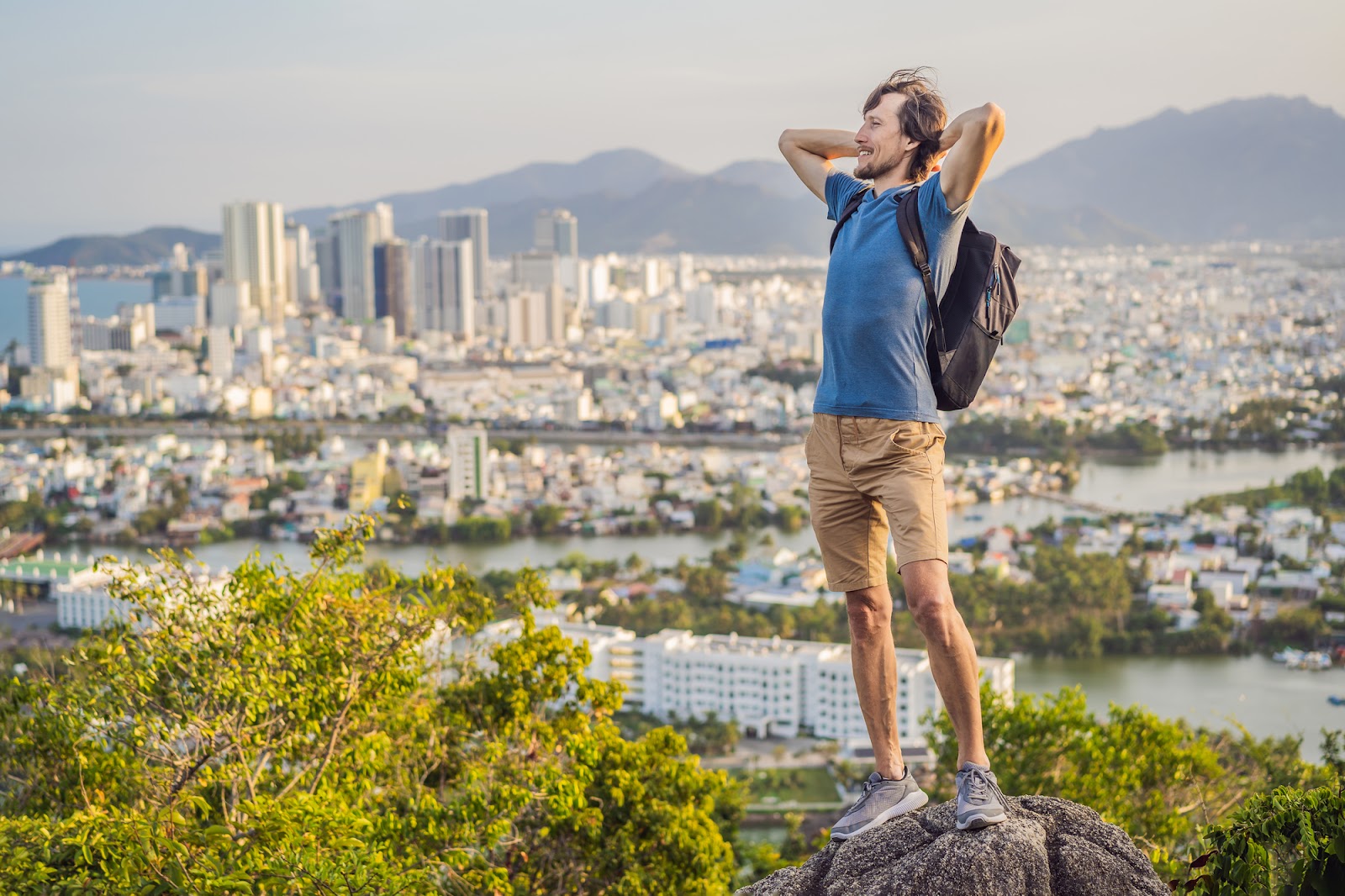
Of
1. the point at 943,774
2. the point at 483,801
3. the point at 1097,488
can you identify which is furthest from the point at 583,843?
the point at 1097,488

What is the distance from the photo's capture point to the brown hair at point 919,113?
1132 millimetres

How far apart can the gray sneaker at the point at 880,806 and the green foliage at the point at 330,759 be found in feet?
1.40

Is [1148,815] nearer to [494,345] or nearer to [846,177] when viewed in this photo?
[846,177]

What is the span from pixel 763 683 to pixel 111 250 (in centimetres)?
4112

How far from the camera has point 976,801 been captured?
1110 millimetres

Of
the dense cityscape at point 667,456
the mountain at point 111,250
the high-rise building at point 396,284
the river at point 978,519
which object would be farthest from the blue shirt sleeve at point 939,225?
the mountain at point 111,250

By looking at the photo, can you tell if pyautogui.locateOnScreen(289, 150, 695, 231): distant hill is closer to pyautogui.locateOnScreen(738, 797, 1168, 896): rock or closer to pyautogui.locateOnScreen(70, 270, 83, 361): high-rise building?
pyautogui.locateOnScreen(70, 270, 83, 361): high-rise building

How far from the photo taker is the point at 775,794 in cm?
637

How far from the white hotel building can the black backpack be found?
6.04 meters

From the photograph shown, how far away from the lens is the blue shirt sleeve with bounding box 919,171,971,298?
3.55 ft

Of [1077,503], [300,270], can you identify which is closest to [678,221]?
[300,270]

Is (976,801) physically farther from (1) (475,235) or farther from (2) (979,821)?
(1) (475,235)

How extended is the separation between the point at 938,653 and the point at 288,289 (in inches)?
1399

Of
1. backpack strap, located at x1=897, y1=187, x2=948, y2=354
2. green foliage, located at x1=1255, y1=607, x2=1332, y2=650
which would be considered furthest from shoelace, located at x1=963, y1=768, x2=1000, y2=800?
green foliage, located at x1=1255, y1=607, x2=1332, y2=650
